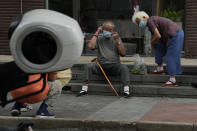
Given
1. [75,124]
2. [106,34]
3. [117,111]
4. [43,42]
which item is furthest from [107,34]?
[43,42]

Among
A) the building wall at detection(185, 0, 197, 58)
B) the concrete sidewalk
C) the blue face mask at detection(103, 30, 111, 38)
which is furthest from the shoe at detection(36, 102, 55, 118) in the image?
the building wall at detection(185, 0, 197, 58)

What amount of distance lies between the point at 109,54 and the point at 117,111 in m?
1.84

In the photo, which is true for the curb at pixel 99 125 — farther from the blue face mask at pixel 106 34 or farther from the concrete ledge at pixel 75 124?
the blue face mask at pixel 106 34

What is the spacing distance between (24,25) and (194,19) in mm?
10706

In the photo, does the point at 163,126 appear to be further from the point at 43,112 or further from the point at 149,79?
the point at 149,79

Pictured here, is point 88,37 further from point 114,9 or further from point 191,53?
point 191,53

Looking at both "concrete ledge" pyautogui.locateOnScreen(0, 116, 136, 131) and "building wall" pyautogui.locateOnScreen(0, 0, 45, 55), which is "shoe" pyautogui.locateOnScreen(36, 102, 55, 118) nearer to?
"concrete ledge" pyautogui.locateOnScreen(0, 116, 136, 131)

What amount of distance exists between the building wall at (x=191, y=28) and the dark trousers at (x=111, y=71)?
3621 mm

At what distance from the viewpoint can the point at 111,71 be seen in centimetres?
919

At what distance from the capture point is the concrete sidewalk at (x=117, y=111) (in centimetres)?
652

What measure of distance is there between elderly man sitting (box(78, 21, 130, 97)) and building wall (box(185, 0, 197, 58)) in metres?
3.66

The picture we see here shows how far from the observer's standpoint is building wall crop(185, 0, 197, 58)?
12039mm

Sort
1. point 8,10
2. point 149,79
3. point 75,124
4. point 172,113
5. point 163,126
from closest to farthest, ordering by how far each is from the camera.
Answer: point 163,126 → point 75,124 → point 172,113 → point 149,79 → point 8,10

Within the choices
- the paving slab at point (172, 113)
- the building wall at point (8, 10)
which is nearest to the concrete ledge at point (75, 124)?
the paving slab at point (172, 113)
